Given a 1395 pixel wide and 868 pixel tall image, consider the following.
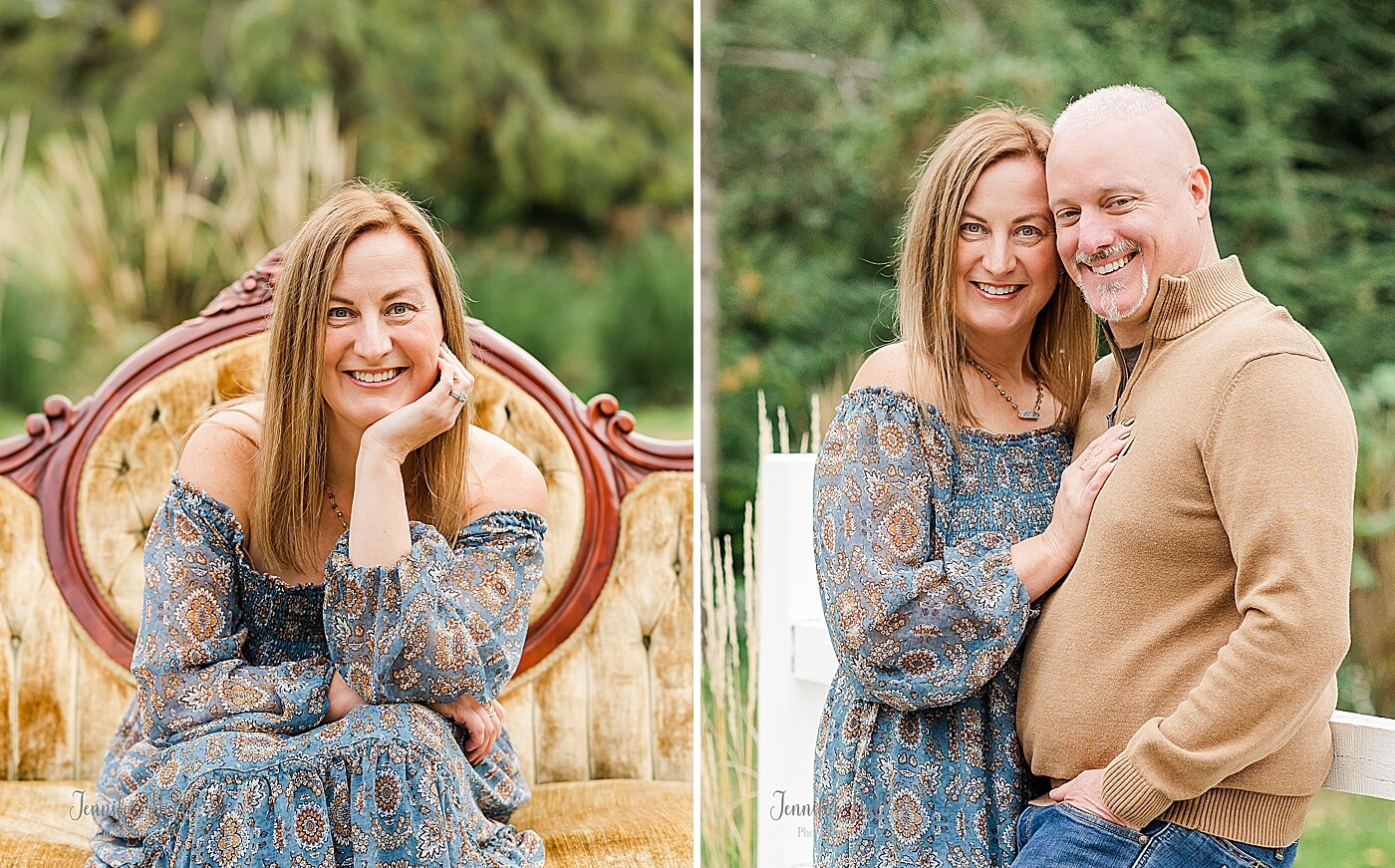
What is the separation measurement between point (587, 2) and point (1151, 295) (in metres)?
5.66

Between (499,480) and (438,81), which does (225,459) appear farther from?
(438,81)

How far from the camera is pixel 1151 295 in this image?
185cm

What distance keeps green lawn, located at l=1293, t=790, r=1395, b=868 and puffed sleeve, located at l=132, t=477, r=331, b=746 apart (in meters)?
3.33

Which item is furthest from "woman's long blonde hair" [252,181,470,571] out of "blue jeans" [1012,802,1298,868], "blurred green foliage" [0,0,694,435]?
"blurred green foliage" [0,0,694,435]

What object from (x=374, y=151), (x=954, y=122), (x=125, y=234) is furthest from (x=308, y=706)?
(x=374, y=151)

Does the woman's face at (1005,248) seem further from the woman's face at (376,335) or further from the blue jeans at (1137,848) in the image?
the woman's face at (376,335)

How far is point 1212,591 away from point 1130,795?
258 mm

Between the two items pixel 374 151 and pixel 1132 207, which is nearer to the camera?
pixel 1132 207

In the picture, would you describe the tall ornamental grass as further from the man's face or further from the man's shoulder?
the man's shoulder

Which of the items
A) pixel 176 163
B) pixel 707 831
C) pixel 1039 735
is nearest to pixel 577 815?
pixel 707 831

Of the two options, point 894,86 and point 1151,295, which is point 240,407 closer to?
point 1151,295

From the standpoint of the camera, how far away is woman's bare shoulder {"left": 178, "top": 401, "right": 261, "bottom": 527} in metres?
2.19

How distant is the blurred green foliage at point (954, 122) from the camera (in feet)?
16.8

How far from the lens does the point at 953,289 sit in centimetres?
200
